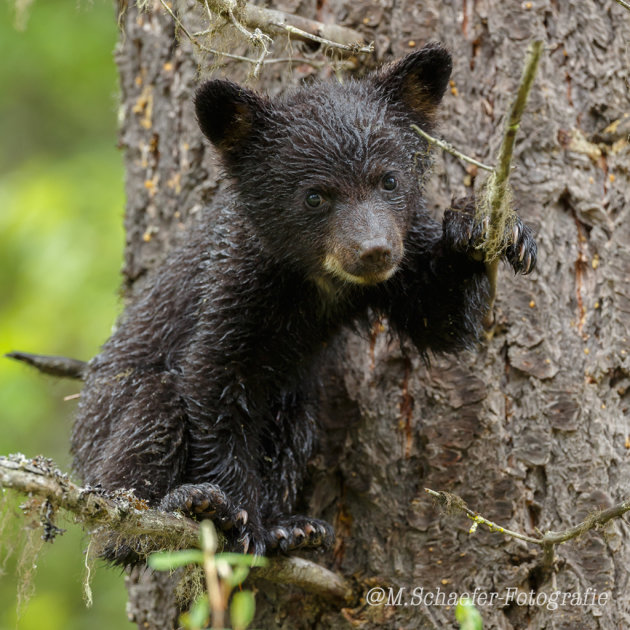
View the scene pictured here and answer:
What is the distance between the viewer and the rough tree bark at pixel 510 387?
4.45 metres

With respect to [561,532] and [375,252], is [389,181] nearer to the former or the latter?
[375,252]

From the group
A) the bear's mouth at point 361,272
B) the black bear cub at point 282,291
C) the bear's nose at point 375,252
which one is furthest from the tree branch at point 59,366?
the bear's nose at point 375,252

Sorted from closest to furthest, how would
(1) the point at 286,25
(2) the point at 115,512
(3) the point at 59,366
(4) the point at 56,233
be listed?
(2) the point at 115,512 → (1) the point at 286,25 → (3) the point at 59,366 → (4) the point at 56,233

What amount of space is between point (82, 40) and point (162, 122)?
5.68 m

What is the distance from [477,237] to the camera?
13.0ft

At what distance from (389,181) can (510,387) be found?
1.36 m

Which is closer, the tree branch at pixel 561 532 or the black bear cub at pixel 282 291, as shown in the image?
the tree branch at pixel 561 532

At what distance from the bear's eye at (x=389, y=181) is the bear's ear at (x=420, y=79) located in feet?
1.75

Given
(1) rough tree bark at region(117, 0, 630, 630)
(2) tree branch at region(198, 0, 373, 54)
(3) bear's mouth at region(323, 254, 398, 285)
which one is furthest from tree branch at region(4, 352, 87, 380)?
(2) tree branch at region(198, 0, 373, 54)

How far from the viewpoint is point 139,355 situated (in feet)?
16.5

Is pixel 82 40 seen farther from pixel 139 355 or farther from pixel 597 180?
pixel 597 180

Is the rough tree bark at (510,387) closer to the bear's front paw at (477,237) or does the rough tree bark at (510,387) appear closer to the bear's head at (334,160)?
the bear's head at (334,160)

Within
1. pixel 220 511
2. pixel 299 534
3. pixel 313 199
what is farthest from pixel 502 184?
pixel 299 534

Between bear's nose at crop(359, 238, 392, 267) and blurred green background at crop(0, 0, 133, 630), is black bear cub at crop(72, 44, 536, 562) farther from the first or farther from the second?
blurred green background at crop(0, 0, 133, 630)
